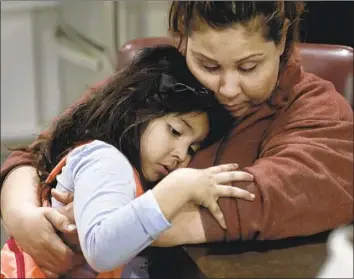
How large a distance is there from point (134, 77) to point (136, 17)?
170 mm

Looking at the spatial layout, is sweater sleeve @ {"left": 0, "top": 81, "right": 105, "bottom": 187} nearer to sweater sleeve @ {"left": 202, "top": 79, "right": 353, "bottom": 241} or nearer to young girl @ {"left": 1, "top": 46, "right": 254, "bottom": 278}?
young girl @ {"left": 1, "top": 46, "right": 254, "bottom": 278}

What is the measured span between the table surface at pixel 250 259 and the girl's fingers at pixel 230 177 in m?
0.06

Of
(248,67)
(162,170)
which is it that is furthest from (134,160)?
(248,67)

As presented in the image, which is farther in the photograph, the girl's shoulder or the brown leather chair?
the brown leather chair

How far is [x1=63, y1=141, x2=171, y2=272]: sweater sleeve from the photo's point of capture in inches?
20.4

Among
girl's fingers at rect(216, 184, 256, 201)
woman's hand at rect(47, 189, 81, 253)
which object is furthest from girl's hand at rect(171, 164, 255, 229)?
woman's hand at rect(47, 189, 81, 253)

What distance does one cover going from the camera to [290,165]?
57 cm

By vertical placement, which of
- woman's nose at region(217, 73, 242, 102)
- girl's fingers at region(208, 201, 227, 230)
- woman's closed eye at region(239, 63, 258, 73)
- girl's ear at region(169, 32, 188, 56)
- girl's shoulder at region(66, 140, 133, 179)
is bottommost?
girl's fingers at region(208, 201, 227, 230)

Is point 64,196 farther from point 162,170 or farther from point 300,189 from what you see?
point 300,189

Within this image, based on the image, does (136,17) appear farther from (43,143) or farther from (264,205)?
(264,205)

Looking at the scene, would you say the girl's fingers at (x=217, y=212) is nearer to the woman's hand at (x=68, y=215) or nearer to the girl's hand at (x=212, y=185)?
the girl's hand at (x=212, y=185)

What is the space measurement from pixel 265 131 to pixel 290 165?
0.06 meters

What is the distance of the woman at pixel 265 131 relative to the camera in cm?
56

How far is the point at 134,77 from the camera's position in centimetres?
61
